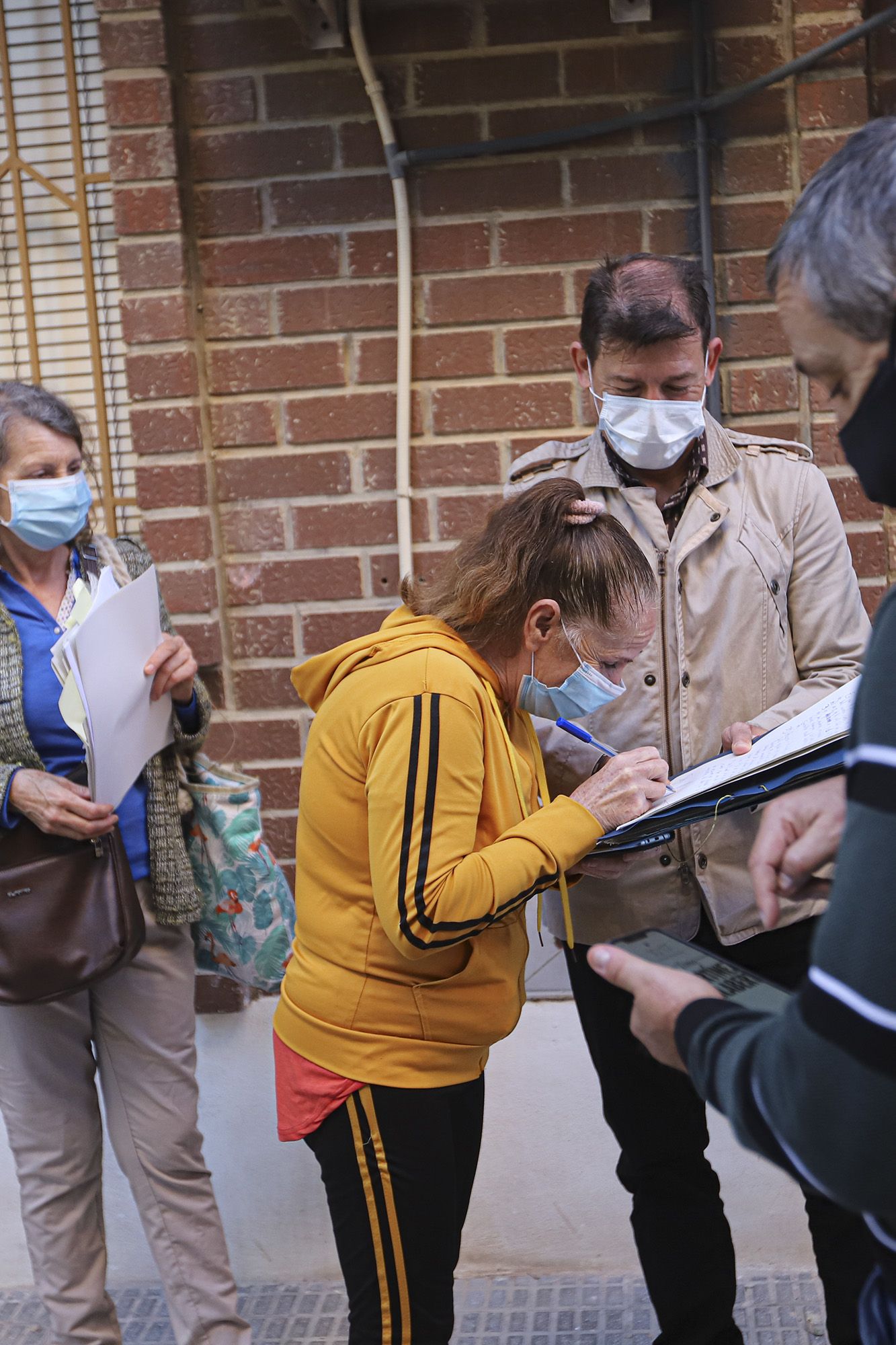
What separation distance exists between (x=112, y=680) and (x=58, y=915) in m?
0.47

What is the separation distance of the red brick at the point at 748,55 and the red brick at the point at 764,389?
0.63 m

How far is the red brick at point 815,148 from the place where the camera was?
2.79 m

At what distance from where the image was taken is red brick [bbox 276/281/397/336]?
294 centimetres

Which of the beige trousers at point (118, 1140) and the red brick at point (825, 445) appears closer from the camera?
the beige trousers at point (118, 1140)

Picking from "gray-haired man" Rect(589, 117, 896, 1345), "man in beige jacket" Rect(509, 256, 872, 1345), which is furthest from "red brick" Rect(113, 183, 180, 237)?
"gray-haired man" Rect(589, 117, 896, 1345)

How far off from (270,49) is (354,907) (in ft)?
6.76

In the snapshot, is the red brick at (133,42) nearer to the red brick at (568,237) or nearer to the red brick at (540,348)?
the red brick at (568,237)

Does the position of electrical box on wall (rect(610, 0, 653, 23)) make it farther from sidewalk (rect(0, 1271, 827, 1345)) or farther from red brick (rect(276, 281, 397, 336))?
sidewalk (rect(0, 1271, 827, 1345))

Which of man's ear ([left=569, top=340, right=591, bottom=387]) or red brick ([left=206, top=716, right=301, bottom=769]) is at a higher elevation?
man's ear ([left=569, top=340, right=591, bottom=387])

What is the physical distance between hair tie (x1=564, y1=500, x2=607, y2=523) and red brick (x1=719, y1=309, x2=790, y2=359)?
109 cm

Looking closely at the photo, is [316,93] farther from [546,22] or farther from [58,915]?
Answer: [58,915]

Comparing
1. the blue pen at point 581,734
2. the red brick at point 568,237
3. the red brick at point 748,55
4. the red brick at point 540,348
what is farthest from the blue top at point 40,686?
the red brick at point 748,55

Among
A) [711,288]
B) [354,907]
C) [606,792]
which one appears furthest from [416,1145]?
[711,288]

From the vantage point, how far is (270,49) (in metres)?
2.90
